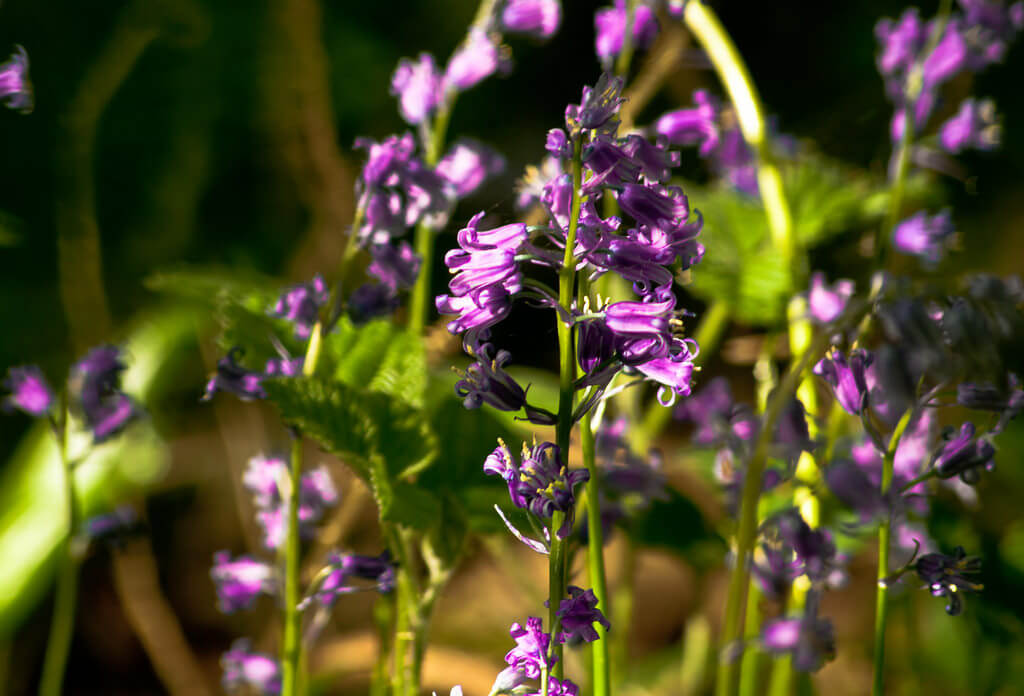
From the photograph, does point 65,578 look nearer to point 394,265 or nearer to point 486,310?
point 394,265

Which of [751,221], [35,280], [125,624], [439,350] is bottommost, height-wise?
[125,624]

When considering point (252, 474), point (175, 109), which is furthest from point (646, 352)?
point (175, 109)

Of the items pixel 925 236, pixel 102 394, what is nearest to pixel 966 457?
pixel 925 236

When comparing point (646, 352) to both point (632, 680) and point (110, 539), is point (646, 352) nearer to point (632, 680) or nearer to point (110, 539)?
point (110, 539)

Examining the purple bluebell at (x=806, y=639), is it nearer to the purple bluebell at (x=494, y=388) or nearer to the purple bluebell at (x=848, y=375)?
the purple bluebell at (x=848, y=375)

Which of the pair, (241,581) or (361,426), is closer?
(361,426)
